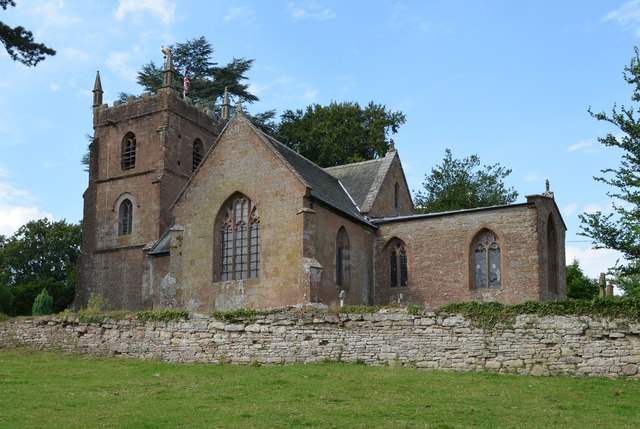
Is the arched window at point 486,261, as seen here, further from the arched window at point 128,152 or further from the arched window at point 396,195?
the arched window at point 128,152

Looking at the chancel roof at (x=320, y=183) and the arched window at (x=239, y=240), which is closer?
the arched window at (x=239, y=240)

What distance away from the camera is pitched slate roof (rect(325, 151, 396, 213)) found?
139 feet

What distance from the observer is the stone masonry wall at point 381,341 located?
75.3 ft

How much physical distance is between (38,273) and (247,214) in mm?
45620

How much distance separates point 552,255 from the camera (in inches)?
1516

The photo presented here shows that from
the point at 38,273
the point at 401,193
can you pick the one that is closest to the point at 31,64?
the point at 401,193

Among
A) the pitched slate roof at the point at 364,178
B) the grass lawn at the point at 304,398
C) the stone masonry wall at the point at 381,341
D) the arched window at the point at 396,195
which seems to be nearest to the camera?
the grass lawn at the point at 304,398

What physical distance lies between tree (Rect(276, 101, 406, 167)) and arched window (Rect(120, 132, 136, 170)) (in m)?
12.7

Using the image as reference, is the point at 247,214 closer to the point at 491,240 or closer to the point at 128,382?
the point at 491,240

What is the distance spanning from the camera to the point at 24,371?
25.3m

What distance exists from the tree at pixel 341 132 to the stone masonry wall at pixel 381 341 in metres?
33.1

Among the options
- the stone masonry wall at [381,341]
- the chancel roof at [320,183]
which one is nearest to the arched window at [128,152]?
the chancel roof at [320,183]

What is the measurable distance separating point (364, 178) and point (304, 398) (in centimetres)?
2571

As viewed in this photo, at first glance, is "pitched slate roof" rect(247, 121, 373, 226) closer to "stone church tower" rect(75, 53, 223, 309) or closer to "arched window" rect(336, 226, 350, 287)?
"arched window" rect(336, 226, 350, 287)
